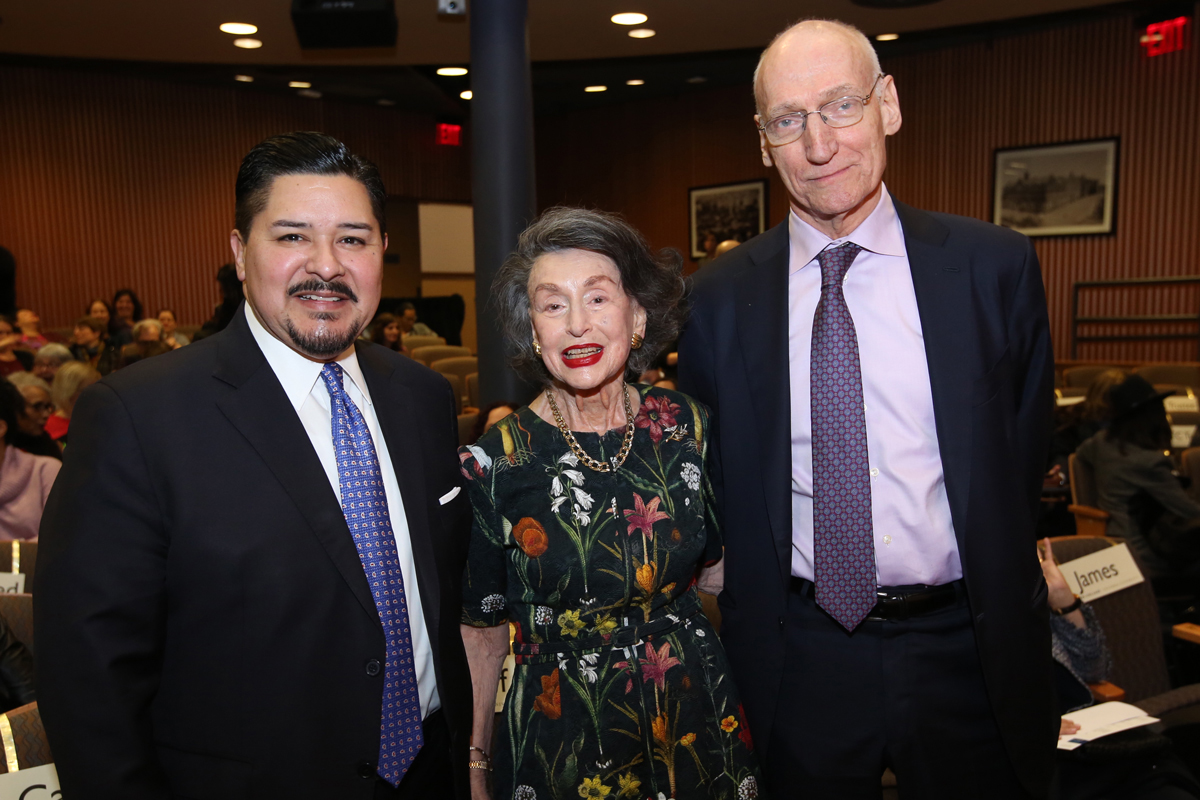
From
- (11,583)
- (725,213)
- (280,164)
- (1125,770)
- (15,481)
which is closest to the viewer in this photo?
(280,164)

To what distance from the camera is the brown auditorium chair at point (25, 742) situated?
5.38 feet

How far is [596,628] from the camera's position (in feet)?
5.36

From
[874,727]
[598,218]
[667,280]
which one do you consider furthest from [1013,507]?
[598,218]

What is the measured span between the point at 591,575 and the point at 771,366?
0.55 meters

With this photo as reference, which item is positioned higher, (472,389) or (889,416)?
(889,416)

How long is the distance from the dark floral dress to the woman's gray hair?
237 mm

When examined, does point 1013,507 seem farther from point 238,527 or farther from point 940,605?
point 238,527

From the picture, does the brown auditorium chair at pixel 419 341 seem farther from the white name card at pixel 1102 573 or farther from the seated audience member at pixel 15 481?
the white name card at pixel 1102 573

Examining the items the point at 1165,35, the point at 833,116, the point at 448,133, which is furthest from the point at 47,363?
the point at 1165,35

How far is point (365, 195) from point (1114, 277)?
10.3 meters

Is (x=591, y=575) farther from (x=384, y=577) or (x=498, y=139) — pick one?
(x=498, y=139)

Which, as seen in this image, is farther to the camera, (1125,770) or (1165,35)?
(1165,35)

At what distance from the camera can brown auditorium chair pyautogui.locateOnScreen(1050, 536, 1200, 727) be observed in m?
2.83

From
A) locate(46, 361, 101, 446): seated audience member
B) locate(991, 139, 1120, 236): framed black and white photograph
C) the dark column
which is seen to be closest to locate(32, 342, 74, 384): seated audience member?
locate(46, 361, 101, 446): seated audience member
